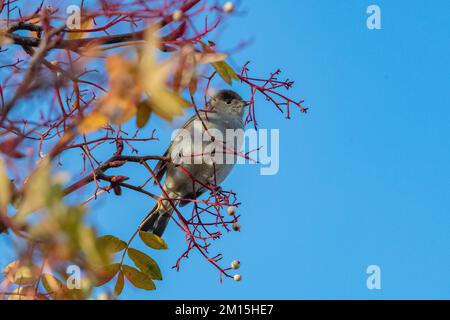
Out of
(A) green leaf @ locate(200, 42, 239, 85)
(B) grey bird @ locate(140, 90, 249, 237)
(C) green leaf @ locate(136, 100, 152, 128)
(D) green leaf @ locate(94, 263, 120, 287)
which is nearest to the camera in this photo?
(C) green leaf @ locate(136, 100, 152, 128)

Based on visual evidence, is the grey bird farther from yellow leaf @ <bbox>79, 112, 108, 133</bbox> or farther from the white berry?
yellow leaf @ <bbox>79, 112, 108, 133</bbox>

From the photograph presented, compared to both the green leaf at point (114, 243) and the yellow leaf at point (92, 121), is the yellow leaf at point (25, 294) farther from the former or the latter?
the yellow leaf at point (92, 121)

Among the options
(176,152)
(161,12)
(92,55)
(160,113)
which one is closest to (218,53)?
(161,12)

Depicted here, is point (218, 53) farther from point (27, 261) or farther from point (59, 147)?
point (27, 261)

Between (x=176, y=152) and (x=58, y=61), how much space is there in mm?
3025

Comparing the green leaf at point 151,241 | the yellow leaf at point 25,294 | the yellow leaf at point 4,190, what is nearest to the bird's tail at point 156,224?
the green leaf at point 151,241

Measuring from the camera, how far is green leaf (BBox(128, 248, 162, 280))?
3.40 meters

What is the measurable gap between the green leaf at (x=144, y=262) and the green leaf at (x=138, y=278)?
3 cm

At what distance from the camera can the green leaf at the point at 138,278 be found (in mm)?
3377

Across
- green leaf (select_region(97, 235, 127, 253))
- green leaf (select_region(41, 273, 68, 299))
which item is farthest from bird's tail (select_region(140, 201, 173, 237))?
green leaf (select_region(41, 273, 68, 299))

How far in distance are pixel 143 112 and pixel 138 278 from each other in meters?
1.61

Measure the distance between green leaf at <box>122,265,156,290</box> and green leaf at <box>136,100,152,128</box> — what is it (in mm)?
1504

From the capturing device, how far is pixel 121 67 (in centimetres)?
179
